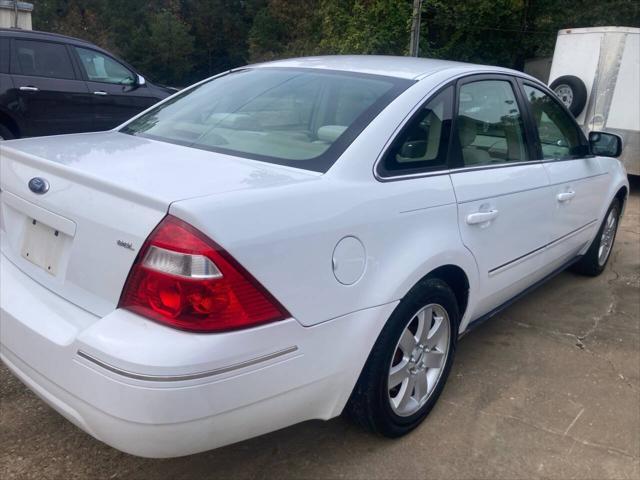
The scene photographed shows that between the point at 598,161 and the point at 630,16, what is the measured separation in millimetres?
13303

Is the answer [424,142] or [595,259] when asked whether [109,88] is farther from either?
[424,142]

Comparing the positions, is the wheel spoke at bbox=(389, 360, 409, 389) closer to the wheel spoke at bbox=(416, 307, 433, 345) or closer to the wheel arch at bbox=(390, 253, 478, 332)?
the wheel spoke at bbox=(416, 307, 433, 345)

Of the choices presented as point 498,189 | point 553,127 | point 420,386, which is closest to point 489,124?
point 498,189

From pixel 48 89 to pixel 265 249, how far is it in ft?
→ 20.6

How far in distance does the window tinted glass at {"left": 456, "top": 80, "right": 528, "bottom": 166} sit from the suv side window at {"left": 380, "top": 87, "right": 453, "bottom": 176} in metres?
0.14

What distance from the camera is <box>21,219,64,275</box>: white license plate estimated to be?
7.27ft

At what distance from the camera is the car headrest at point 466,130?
9.80 ft

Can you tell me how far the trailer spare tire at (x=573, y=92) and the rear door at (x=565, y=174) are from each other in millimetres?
4811

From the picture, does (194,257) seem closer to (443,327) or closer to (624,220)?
(443,327)

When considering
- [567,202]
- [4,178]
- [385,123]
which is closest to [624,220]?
[567,202]

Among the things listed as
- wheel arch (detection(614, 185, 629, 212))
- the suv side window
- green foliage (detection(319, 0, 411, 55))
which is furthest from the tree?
the suv side window

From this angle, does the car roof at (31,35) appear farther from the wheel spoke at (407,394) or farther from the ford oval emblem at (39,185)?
the wheel spoke at (407,394)

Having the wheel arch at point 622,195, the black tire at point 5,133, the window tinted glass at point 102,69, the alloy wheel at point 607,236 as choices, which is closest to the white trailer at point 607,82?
the wheel arch at point 622,195

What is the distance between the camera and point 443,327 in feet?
9.48
